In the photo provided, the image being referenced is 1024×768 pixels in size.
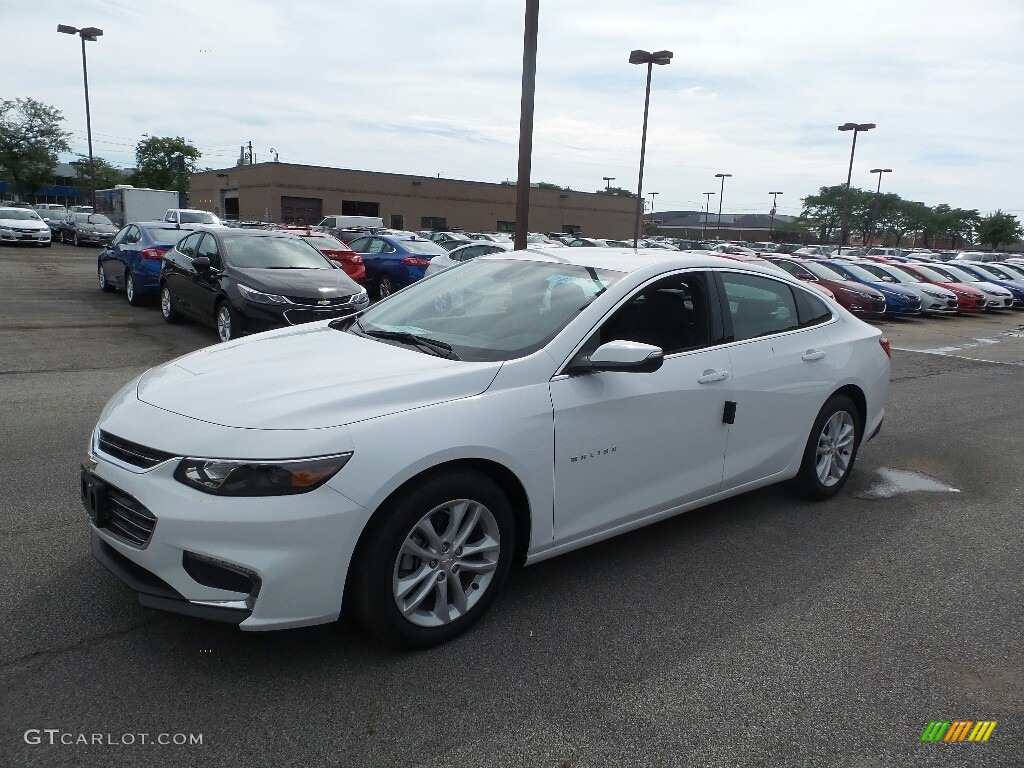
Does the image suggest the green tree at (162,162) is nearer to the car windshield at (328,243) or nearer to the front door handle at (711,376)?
the car windshield at (328,243)

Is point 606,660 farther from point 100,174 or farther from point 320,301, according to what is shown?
point 100,174

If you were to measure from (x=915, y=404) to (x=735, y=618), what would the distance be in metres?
6.30

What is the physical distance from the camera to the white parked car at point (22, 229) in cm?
3097

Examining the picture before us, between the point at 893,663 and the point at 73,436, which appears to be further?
the point at 73,436

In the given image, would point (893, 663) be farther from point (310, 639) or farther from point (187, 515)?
point (187, 515)

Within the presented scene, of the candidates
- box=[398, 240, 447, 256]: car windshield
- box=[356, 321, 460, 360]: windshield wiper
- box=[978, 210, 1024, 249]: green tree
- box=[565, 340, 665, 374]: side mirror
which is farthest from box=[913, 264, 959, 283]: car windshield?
box=[978, 210, 1024, 249]: green tree

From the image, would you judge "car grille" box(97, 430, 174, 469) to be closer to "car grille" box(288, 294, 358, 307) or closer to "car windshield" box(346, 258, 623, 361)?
"car windshield" box(346, 258, 623, 361)

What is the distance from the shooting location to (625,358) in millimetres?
3316

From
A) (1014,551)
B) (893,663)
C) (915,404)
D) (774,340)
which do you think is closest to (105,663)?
(893,663)

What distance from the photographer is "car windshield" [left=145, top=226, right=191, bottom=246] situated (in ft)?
45.9

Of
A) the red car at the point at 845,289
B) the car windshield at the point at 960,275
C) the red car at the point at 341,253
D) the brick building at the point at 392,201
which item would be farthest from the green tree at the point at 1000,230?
the red car at the point at 341,253

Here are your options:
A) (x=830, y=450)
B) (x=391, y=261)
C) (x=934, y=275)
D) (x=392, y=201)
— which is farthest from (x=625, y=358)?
(x=392, y=201)

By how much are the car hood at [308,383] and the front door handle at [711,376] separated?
1199 millimetres

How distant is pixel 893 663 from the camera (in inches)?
126
